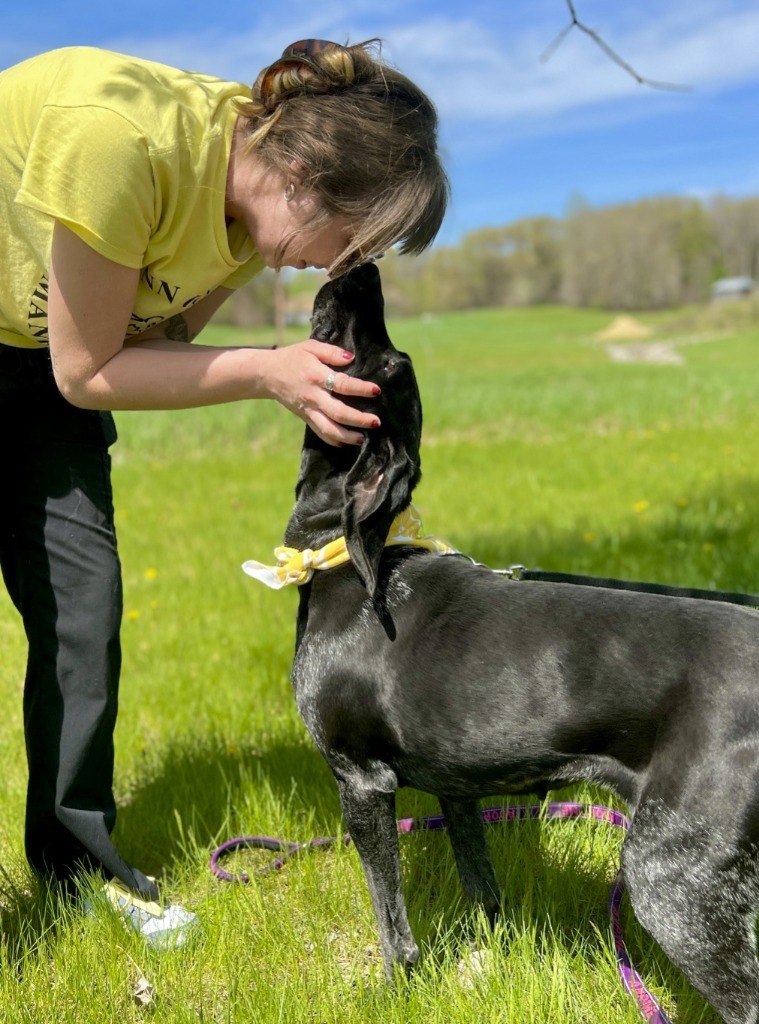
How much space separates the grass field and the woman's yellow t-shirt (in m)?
1.91

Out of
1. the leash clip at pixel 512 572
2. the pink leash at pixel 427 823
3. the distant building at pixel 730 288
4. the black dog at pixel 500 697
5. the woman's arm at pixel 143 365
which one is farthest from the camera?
the distant building at pixel 730 288

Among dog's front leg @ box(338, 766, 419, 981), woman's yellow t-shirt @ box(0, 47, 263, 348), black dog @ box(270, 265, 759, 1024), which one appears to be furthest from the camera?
dog's front leg @ box(338, 766, 419, 981)

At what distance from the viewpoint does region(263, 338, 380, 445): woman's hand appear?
2424mm

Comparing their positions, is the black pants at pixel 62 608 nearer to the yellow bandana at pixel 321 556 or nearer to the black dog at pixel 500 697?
the yellow bandana at pixel 321 556

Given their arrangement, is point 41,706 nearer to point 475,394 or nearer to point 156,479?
point 156,479

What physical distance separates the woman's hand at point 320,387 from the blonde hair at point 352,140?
0.32 m

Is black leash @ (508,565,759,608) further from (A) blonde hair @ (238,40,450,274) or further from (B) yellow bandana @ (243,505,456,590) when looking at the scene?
(A) blonde hair @ (238,40,450,274)

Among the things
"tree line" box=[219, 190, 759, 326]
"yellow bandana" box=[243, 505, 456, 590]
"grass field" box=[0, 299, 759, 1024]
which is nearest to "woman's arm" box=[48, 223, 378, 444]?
"yellow bandana" box=[243, 505, 456, 590]

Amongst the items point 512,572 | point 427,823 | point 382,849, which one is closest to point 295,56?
point 512,572

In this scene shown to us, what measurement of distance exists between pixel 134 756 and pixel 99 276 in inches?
103

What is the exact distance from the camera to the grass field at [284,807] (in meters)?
2.62

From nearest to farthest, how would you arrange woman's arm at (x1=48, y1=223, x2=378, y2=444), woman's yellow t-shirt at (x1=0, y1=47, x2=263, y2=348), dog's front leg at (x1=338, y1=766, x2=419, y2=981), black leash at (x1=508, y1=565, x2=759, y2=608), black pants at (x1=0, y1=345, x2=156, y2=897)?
woman's yellow t-shirt at (x1=0, y1=47, x2=263, y2=348)
woman's arm at (x1=48, y1=223, x2=378, y2=444)
dog's front leg at (x1=338, y1=766, x2=419, y2=981)
black leash at (x1=508, y1=565, x2=759, y2=608)
black pants at (x1=0, y1=345, x2=156, y2=897)

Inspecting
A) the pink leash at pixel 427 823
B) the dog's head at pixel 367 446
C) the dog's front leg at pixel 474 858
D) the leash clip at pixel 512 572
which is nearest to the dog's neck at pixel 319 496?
the dog's head at pixel 367 446

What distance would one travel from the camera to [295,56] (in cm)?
258
